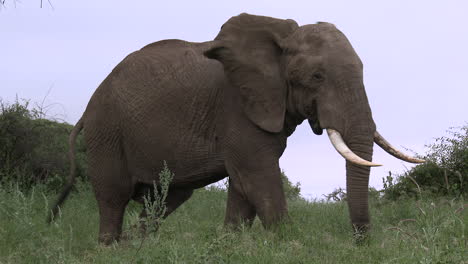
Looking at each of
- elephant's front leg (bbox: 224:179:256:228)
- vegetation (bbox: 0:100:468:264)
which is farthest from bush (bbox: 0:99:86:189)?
elephant's front leg (bbox: 224:179:256:228)

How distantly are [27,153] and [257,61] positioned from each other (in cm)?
841

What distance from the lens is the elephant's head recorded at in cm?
670

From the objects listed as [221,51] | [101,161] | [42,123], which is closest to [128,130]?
[101,161]

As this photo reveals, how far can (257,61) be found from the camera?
7320 millimetres

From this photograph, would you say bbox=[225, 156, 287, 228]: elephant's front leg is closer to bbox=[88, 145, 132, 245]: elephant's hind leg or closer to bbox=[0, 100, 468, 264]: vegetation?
bbox=[0, 100, 468, 264]: vegetation

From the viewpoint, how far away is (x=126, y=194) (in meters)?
8.76

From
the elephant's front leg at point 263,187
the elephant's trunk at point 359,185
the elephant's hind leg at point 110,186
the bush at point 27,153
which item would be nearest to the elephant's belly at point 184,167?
the elephant's hind leg at point 110,186

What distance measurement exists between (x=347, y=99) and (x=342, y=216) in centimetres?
338

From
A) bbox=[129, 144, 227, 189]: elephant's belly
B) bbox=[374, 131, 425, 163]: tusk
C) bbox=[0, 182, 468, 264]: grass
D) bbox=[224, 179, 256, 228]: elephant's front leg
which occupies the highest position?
bbox=[374, 131, 425, 163]: tusk

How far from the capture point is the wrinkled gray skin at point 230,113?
22.3ft

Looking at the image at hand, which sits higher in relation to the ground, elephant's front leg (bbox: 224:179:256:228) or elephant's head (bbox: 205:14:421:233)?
elephant's head (bbox: 205:14:421:233)

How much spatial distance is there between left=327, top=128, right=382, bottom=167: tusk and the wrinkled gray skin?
0.07 m

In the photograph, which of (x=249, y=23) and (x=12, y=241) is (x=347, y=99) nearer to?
(x=249, y=23)

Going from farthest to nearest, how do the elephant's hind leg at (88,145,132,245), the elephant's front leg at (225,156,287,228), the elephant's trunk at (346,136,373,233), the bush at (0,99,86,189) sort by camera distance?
the bush at (0,99,86,189) → the elephant's hind leg at (88,145,132,245) → the elephant's front leg at (225,156,287,228) → the elephant's trunk at (346,136,373,233)
